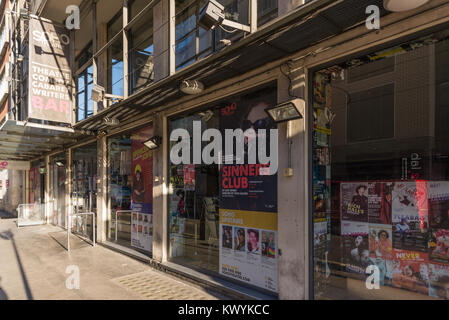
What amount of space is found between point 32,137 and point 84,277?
26.8 feet

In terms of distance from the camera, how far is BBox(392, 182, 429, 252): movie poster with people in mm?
4758

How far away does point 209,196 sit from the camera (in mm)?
6629

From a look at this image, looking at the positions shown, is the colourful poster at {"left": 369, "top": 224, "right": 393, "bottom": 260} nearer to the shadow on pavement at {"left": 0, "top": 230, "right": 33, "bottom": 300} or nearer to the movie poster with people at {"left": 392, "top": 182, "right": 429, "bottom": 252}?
the movie poster with people at {"left": 392, "top": 182, "right": 429, "bottom": 252}

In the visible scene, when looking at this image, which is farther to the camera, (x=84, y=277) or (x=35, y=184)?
(x=35, y=184)

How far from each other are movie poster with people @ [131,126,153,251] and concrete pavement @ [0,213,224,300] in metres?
0.65

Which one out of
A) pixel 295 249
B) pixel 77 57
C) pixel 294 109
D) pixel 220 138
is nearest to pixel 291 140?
pixel 294 109

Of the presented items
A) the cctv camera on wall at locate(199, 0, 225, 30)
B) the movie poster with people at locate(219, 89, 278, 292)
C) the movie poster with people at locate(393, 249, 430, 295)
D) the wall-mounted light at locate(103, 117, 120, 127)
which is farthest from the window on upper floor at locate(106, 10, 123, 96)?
the movie poster with people at locate(393, 249, 430, 295)

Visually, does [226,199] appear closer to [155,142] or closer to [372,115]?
[155,142]

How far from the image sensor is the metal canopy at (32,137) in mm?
9953

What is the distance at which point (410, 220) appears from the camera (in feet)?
15.9

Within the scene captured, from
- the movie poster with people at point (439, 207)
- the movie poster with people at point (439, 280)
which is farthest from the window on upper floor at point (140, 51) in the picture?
the movie poster with people at point (439, 280)

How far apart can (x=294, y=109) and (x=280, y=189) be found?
4.15ft

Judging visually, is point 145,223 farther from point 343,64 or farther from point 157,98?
point 343,64

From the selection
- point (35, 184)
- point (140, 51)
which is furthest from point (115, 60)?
point (35, 184)
